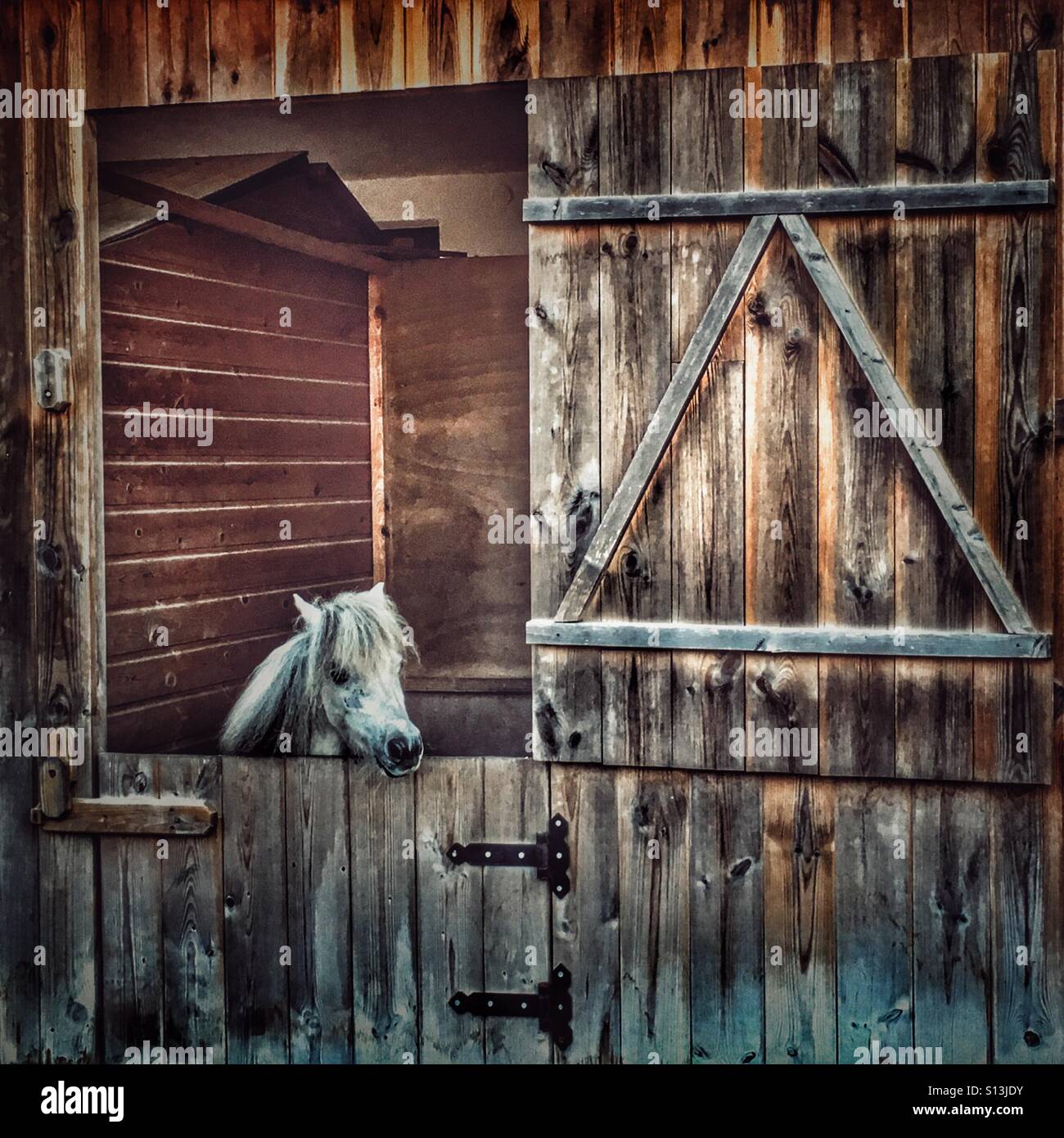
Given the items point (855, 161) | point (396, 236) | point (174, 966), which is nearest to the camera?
point (855, 161)

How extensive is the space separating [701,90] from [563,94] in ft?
1.21

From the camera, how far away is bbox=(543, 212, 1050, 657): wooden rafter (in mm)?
2939

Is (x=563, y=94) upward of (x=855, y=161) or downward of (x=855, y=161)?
upward

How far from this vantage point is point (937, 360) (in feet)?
9.71

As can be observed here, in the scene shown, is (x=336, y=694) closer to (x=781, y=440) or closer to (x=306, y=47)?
(x=781, y=440)

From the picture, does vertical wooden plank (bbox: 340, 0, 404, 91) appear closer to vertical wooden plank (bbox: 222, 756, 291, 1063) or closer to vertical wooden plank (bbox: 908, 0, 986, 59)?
vertical wooden plank (bbox: 908, 0, 986, 59)

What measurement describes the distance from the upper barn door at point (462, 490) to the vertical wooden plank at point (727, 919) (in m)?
1.38

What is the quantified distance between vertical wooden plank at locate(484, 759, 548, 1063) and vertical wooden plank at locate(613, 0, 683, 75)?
193 centimetres

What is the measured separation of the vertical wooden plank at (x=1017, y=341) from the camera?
291 cm

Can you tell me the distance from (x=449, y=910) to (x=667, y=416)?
152cm
